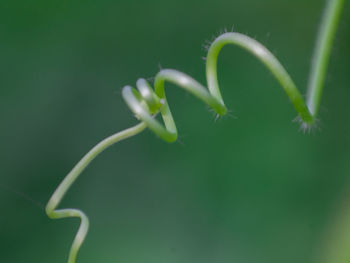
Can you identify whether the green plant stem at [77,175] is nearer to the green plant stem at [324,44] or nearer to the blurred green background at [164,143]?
the green plant stem at [324,44]

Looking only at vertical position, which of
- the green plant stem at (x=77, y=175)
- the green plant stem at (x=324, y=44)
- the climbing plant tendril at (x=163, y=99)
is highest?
the green plant stem at (x=324, y=44)

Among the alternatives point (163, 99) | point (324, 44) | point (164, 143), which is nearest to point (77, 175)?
point (163, 99)

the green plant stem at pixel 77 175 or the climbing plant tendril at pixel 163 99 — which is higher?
the climbing plant tendril at pixel 163 99

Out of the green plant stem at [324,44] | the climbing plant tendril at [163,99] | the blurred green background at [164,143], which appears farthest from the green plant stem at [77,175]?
the blurred green background at [164,143]

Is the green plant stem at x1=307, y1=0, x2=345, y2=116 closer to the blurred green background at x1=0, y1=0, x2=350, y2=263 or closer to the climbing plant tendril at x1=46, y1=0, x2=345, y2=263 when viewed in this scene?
the climbing plant tendril at x1=46, y1=0, x2=345, y2=263

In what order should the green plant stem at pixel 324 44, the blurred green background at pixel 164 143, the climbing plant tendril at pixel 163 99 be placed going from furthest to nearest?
the blurred green background at pixel 164 143, the green plant stem at pixel 324 44, the climbing plant tendril at pixel 163 99

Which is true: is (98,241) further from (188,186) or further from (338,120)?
(338,120)

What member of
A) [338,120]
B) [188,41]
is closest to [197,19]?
[188,41]
